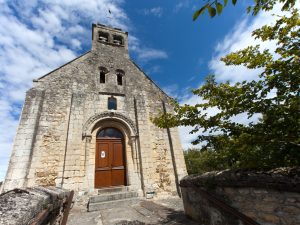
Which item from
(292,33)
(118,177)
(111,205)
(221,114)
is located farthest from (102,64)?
(292,33)

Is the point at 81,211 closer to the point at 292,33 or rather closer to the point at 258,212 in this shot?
the point at 258,212

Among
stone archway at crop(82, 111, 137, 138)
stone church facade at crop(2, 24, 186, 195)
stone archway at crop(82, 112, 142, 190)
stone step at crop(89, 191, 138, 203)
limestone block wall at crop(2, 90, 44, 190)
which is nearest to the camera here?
limestone block wall at crop(2, 90, 44, 190)

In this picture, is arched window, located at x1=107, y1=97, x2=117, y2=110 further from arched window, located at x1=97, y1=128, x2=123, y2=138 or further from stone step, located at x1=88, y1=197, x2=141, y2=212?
stone step, located at x1=88, y1=197, x2=141, y2=212

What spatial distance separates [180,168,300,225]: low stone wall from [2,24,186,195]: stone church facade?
423cm

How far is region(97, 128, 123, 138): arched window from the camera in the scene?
315 inches

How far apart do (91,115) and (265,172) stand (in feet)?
22.6

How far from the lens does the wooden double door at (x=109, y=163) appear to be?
287 inches

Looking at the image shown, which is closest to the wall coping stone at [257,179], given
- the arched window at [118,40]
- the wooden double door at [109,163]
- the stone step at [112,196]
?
the stone step at [112,196]

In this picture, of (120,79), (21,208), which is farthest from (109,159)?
(21,208)

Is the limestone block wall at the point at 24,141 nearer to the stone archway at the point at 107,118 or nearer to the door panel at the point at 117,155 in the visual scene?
the stone archway at the point at 107,118

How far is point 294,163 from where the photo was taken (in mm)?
2930

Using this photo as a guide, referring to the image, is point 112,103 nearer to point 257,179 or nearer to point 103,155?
point 103,155

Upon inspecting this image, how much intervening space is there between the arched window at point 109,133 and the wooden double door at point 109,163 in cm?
17

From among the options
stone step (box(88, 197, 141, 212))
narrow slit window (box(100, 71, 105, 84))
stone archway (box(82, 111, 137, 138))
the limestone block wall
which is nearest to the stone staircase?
stone step (box(88, 197, 141, 212))
